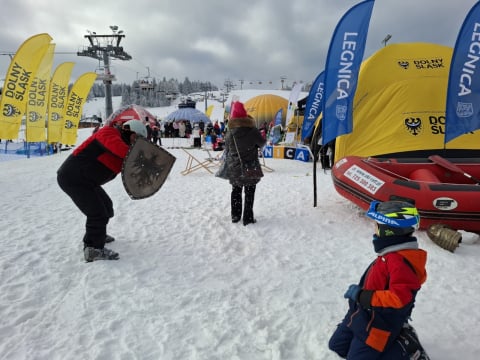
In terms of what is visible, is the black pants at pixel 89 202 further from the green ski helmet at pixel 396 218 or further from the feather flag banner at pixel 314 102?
the feather flag banner at pixel 314 102

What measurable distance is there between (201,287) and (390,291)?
1852 mm

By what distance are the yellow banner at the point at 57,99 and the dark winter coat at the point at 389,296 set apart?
14.9 m

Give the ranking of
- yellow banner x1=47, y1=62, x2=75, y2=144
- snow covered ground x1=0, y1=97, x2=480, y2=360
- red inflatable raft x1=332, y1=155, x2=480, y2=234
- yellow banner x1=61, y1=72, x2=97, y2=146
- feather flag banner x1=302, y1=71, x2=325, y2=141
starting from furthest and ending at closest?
1. yellow banner x1=61, y1=72, x2=97, y2=146
2. yellow banner x1=47, y1=62, x2=75, y2=144
3. feather flag banner x1=302, y1=71, x2=325, y2=141
4. red inflatable raft x1=332, y1=155, x2=480, y2=234
5. snow covered ground x1=0, y1=97, x2=480, y2=360

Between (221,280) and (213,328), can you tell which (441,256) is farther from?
(213,328)

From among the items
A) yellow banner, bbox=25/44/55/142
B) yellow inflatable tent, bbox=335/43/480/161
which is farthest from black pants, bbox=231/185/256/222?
yellow banner, bbox=25/44/55/142

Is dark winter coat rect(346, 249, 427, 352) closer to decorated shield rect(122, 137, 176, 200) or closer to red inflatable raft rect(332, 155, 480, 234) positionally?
red inflatable raft rect(332, 155, 480, 234)

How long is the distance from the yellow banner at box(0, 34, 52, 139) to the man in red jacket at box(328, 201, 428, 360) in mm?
11491

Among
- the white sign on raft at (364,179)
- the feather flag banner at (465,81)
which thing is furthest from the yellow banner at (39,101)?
the feather flag banner at (465,81)

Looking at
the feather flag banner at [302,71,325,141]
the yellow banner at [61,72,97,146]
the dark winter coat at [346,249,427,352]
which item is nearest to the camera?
the dark winter coat at [346,249,427,352]

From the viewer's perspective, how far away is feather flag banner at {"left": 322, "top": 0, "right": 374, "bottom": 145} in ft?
17.3

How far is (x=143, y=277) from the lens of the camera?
3.29 m

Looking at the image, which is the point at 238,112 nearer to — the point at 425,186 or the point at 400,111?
the point at 425,186

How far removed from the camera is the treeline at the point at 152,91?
211 ft

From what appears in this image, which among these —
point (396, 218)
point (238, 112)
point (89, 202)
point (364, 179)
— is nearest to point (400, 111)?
point (364, 179)
